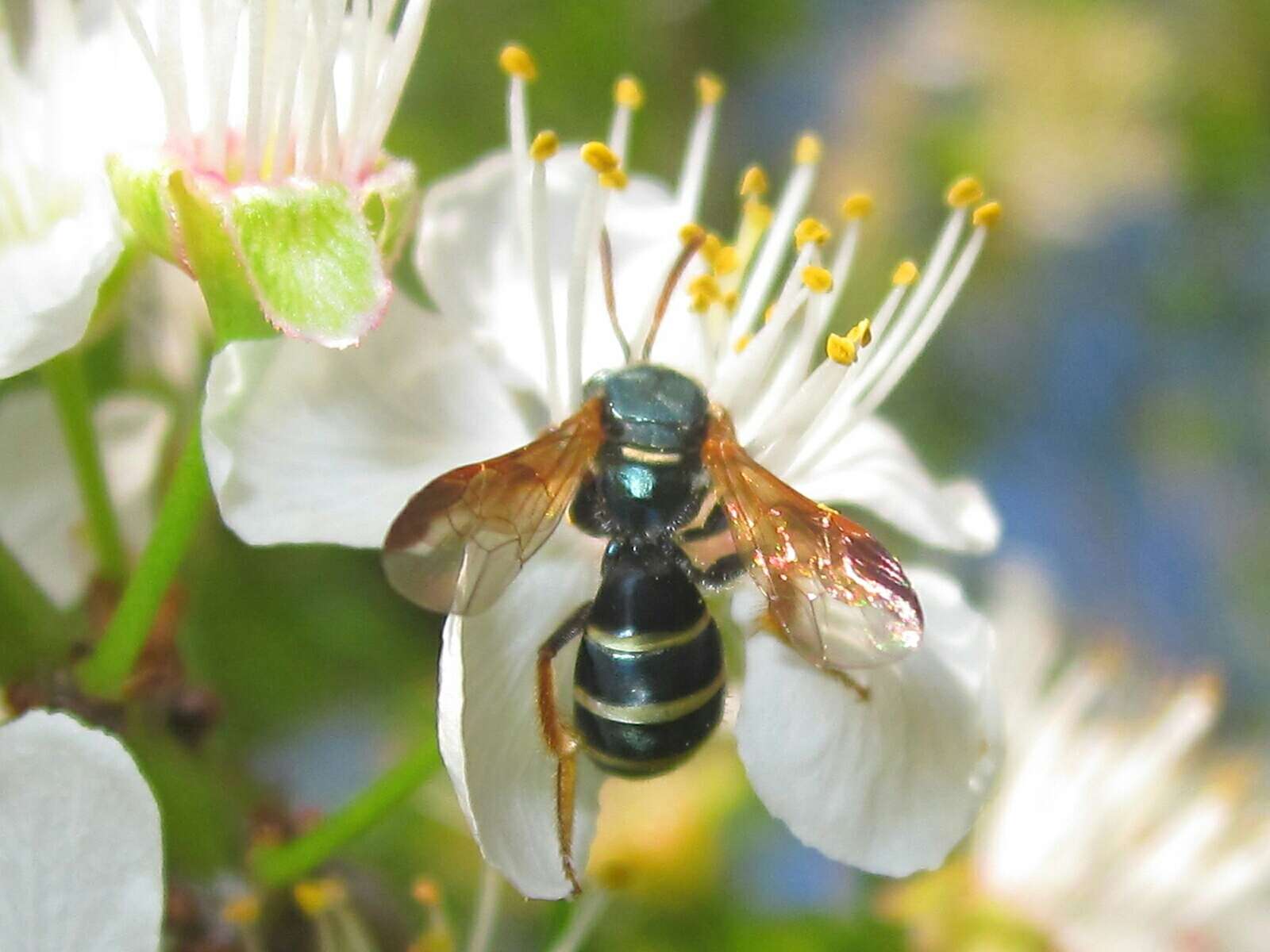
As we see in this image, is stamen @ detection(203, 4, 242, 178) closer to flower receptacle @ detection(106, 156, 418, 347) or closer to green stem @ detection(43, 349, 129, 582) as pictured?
flower receptacle @ detection(106, 156, 418, 347)

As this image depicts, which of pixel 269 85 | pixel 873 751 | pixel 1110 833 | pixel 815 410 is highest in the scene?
pixel 269 85

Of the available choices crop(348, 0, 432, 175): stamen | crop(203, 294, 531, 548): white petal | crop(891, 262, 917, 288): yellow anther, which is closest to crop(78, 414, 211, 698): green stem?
crop(203, 294, 531, 548): white petal

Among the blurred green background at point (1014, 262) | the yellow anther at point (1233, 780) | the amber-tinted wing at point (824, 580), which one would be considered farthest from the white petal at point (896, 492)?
the blurred green background at point (1014, 262)

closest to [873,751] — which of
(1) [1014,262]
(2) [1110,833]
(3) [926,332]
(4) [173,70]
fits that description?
(3) [926,332]

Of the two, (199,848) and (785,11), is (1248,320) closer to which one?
(785,11)

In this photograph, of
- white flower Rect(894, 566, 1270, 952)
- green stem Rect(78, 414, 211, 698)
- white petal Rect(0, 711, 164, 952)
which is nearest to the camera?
white petal Rect(0, 711, 164, 952)

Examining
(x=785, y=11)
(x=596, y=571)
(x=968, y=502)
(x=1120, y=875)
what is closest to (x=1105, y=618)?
(x=785, y=11)

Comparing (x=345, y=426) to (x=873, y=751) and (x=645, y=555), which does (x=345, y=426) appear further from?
(x=873, y=751)
